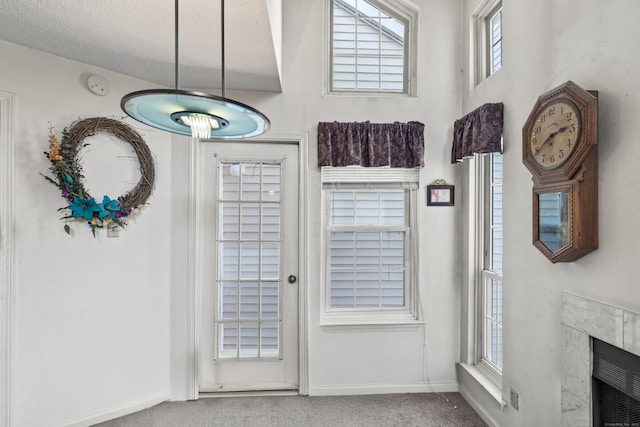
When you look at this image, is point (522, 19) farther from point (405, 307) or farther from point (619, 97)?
point (405, 307)

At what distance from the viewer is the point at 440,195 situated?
2646mm

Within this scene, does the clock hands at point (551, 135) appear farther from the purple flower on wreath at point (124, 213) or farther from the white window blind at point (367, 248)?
the purple flower on wreath at point (124, 213)

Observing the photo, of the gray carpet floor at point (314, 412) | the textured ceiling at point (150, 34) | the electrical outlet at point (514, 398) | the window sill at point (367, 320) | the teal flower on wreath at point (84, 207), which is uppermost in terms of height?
the textured ceiling at point (150, 34)

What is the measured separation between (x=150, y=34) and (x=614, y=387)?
2877mm

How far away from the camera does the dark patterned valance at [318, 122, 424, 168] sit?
2.56 meters

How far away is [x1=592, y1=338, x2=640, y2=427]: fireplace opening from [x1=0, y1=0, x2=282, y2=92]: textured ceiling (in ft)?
7.29

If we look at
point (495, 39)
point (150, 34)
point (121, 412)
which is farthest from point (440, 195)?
point (121, 412)

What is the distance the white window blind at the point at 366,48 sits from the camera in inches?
107

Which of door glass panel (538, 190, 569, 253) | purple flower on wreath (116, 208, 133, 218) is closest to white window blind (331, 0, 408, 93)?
door glass panel (538, 190, 569, 253)

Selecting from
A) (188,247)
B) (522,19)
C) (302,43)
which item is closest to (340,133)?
(302,43)

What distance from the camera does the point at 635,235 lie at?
126 centimetres

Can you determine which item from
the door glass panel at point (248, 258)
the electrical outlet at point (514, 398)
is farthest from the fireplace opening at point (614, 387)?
the door glass panel at point (248, 258)

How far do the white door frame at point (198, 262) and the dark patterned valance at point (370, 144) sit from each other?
19 centimetres

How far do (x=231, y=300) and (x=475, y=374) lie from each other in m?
1.98
